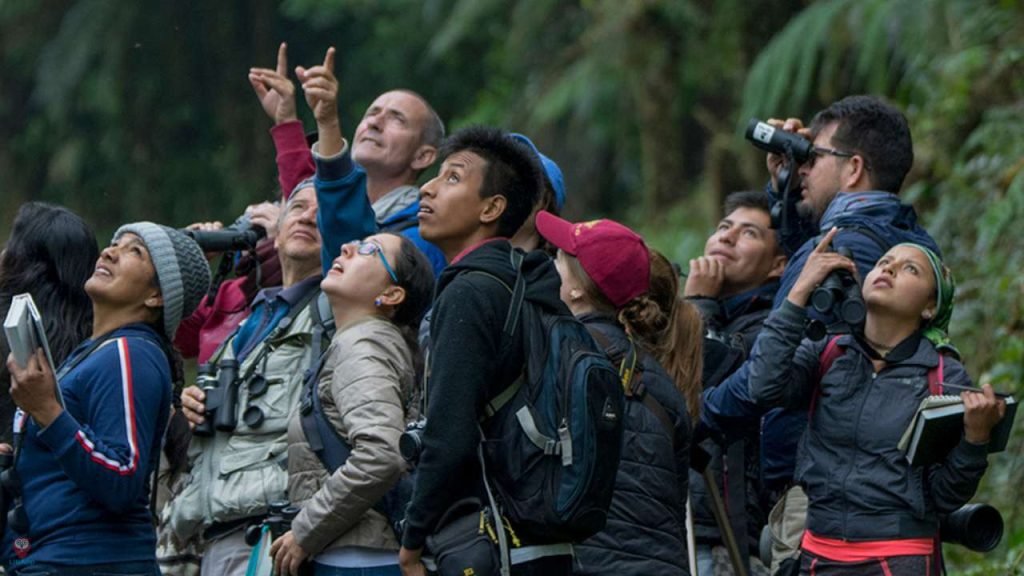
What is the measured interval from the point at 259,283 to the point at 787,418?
6.86 feet

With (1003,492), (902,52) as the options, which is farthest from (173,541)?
(902,52)

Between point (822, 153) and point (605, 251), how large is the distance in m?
1.16

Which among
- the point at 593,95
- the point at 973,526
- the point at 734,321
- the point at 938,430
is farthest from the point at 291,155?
the point at 593,95

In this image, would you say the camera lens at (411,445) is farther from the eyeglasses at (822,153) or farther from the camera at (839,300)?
the eyeglasses at (822,153)

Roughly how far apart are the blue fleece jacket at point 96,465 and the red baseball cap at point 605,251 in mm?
1191

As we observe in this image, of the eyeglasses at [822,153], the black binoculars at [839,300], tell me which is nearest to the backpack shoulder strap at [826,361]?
the black binoculars at [839,300]

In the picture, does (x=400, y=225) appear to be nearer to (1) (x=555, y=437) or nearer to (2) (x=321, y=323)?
(2) (x=321, y=323)

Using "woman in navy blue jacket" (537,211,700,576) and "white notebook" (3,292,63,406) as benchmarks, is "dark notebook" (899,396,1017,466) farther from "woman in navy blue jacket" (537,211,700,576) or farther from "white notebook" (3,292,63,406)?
"white notebook" (3,292,63,406)

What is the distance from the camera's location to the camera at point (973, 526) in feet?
15.7

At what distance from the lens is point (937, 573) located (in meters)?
4.78

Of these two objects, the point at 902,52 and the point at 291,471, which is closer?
the point at 291,471

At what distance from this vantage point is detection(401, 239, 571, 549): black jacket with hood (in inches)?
164

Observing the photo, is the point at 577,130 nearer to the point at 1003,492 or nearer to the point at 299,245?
the point at 1003,492

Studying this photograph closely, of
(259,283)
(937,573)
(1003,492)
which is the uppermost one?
(259,283)
